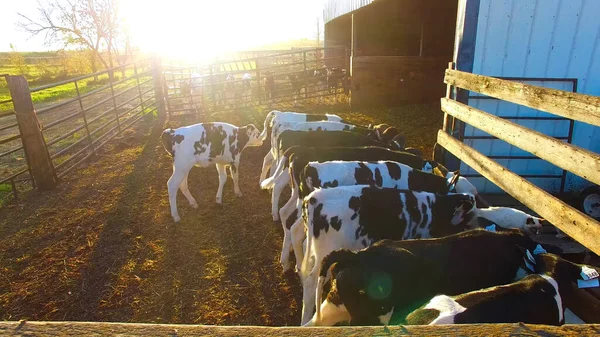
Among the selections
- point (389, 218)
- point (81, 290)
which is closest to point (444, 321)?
point (389, 218)

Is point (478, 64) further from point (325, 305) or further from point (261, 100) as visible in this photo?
point (261, 100)

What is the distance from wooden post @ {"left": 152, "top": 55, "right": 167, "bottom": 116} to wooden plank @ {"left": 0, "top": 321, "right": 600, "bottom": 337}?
526 inches

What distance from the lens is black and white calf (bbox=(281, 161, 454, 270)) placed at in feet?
14.4

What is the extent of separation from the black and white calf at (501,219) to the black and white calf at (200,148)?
160 inches

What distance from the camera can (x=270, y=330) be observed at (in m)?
1.49

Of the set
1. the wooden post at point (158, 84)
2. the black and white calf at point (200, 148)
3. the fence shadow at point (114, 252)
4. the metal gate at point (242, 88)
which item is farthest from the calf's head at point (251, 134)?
the wooden post at point (158, 84)

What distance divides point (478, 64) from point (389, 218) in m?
3.96

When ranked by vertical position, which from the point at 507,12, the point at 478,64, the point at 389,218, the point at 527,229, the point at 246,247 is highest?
the point at 507,12

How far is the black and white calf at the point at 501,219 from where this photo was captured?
4.15m

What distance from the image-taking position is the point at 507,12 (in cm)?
602

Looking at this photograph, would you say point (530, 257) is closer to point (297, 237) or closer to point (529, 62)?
point (297, 237)


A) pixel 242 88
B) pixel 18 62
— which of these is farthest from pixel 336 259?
pixel 18 62

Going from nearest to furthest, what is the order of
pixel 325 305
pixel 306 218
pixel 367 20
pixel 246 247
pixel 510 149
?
1. pixel 325 305
2. pixel 306 218
3. pixel 246 247
4. pixel 510 149
5. pixel 367 20

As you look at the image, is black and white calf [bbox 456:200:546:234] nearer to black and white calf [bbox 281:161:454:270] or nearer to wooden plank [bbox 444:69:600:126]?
black and white calf [bbox 281:161:454:270]
